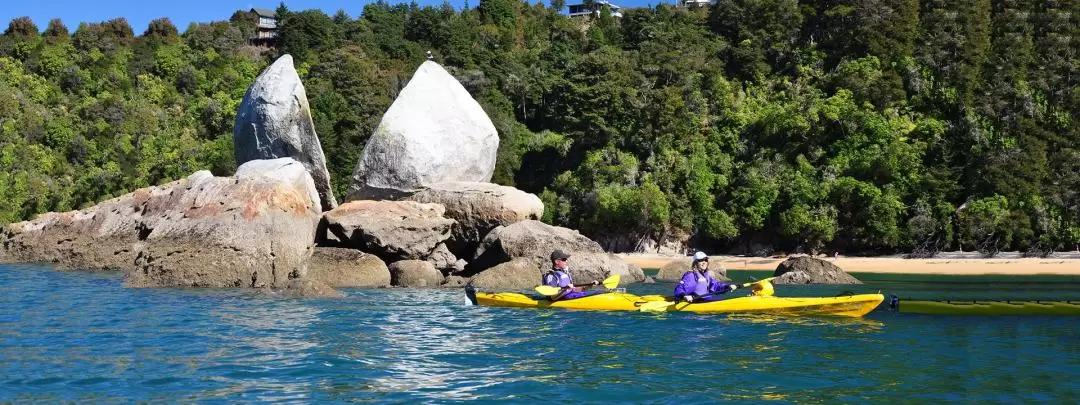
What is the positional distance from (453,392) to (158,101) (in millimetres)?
64856

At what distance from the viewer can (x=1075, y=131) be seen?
4125 cm

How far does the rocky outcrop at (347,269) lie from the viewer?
22.2 m

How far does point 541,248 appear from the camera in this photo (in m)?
24.1

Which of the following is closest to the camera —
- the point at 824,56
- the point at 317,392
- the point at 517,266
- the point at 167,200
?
the point at 317,392

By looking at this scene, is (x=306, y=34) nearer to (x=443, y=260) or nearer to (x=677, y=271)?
(x=677, y=271)

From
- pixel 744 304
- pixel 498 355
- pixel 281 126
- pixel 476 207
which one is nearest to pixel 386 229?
→ pixel 476 207

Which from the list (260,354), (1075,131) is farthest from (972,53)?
(260,354)

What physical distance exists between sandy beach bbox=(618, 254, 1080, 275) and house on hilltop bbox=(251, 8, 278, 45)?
52.4m

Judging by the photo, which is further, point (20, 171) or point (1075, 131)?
point (20, 171)

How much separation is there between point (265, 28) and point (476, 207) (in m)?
65.1

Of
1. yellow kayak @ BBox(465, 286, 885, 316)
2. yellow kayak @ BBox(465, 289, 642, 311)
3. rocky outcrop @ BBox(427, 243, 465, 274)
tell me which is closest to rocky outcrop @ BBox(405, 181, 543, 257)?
rocky outcrop @ BBox(427, 243, 465, 274)

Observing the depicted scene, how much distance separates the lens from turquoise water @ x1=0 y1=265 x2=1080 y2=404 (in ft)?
30.0

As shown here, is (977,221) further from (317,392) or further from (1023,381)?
(317,392)

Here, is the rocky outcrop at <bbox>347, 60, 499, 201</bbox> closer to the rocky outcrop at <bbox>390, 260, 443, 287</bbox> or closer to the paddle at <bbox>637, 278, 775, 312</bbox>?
the rocky outcrop at <bbox>390, 260, 443, 287</bbox>
